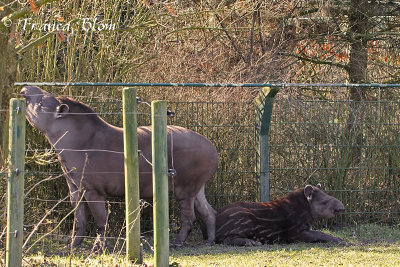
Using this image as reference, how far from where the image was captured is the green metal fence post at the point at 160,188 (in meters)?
5.95

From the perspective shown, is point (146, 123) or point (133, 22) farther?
point (133, 22)

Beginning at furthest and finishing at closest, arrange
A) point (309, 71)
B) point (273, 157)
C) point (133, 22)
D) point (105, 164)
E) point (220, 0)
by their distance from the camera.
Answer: point (309, 71)
point (220, 0)
point (133, 22)
point (273, 157)
point (105, 164)

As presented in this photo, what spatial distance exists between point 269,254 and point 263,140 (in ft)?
7.59

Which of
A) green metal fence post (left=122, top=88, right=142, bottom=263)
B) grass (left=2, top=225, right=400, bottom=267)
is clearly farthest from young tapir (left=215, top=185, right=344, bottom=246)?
green metal fence post (left=122, top=88, right=142, bottom=263)

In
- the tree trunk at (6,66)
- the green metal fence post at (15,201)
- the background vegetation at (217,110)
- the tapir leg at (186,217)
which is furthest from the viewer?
the background vegetation at (217,110)

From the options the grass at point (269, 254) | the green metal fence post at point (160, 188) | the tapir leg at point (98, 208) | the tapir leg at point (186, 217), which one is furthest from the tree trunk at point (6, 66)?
the tapir leg at point (186, 217)

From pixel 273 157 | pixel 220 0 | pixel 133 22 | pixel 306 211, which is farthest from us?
pixel 220 0

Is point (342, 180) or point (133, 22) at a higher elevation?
point (133, 22)

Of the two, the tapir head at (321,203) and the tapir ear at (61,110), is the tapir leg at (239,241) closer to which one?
the tapir head at (321,203)

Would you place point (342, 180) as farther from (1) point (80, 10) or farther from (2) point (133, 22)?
(1) point (80, 10)

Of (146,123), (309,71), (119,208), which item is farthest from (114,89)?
(309,71)

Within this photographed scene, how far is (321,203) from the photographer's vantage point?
9.79 metres

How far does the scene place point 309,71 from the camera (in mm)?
15516

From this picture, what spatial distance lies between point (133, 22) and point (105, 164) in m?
3.23
